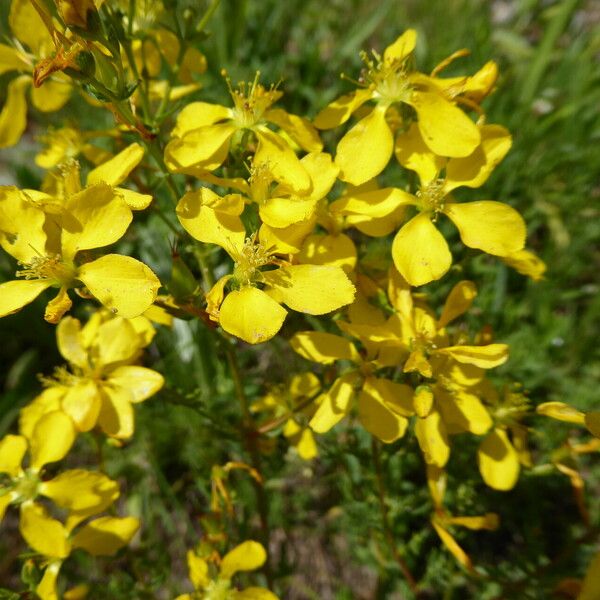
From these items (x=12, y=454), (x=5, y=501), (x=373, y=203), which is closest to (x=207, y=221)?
(x=373, y=203)

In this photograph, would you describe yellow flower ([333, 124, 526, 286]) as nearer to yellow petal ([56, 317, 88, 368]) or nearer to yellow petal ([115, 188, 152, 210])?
yellow petal ([115, 188, 152, 210])

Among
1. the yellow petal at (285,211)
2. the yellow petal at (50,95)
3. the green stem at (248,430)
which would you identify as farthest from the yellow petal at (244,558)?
the yellow petal at (50,95)

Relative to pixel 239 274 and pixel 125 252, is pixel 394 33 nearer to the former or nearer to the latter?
pixel 125 252

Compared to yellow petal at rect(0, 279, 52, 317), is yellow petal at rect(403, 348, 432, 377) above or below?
above

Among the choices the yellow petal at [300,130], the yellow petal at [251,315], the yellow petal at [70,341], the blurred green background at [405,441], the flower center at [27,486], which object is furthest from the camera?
the blurred green background at [405,441]

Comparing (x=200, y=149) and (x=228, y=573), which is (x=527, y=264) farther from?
(x=228, y=573)

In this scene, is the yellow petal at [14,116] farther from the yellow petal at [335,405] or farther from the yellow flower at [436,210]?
the yellow petal at [335,405]

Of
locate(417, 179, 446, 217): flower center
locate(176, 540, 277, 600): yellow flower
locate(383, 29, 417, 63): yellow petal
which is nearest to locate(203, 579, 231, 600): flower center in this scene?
locate(176, 540, 277, 600): yellow flower
